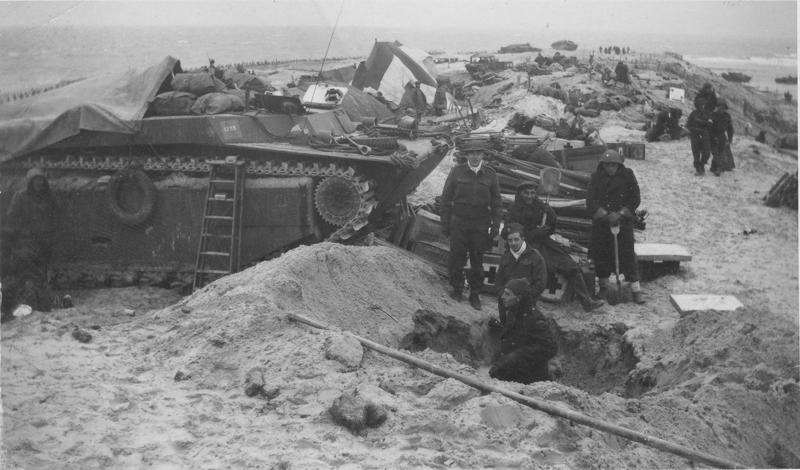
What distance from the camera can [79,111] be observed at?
10102 millimetres

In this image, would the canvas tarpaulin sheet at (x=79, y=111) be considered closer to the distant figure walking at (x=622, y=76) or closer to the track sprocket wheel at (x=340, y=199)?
the track sprocket wheel at (x=340, y=199)

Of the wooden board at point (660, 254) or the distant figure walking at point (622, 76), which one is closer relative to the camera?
the wooden board at point (660, 254)

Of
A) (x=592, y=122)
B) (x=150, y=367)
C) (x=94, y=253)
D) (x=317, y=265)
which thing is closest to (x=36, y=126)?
(x=94, y=253)

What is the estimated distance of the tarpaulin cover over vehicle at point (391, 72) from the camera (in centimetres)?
1925

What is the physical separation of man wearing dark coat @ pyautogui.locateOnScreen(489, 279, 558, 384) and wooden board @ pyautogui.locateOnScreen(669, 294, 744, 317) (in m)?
2.09

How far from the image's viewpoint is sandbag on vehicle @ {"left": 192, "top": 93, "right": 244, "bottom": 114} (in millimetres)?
10336

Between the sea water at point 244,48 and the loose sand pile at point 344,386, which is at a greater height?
the sea water at point 244,48

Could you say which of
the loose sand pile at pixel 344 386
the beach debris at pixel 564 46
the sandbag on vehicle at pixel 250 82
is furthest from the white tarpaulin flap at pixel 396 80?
the beach debris at pixel 564 46

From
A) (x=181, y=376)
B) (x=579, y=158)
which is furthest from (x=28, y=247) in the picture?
(x=579, y=158)

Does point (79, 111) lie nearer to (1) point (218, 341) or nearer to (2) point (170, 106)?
(2) point (170, 106)

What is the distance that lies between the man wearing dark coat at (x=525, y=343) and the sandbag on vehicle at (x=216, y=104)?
236 inches

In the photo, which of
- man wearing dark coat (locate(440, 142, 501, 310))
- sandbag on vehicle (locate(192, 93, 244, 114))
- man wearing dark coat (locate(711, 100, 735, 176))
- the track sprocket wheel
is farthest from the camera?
man wearing dark coat (locate(711, 100, 735, 176))

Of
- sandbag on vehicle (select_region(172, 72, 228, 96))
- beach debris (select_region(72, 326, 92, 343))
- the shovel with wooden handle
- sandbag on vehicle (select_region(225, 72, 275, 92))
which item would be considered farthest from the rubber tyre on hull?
the shovel with wooden handle

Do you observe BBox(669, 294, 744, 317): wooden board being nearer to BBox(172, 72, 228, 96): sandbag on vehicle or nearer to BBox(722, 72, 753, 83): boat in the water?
BBox(172, 72, 228, 96): sandbag on vehicle
